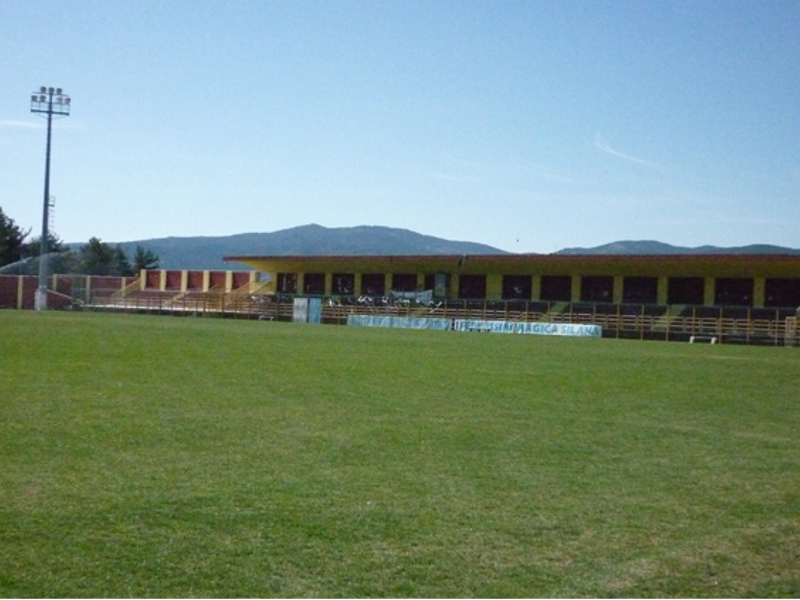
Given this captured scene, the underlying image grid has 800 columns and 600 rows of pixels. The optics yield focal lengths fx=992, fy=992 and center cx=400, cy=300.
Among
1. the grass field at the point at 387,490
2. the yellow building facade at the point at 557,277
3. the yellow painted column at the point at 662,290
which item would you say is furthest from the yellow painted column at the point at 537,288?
the grass field at the point at 387,490

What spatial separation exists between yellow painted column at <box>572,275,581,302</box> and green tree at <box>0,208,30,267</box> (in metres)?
71.5

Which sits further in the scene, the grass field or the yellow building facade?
the yellow building facade

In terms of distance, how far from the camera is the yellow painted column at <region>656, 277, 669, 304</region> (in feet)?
180

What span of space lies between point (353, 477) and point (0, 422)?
4458 mm

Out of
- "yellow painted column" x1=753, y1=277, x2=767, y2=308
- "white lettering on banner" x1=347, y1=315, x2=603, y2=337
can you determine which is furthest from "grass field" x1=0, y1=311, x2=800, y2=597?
"yellow painted column" x1=753, y1=277, x2=767, y2=308

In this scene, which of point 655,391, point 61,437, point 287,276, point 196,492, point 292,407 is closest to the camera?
point 196,492

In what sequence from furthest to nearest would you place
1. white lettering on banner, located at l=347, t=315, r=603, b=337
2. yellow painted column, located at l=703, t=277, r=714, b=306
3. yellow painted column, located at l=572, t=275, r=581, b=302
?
1. yellow painted column, located at l=572, t=275, r=581, b=302
2. yellow painted column, located at l=703, t=277, r=714, b=306
3. white lettering on banner, located at l=347, t=315, r=603, b=337

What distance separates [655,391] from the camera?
1681cm

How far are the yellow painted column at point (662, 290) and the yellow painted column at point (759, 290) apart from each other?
4794 mm

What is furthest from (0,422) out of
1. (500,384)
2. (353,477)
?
(500,384)

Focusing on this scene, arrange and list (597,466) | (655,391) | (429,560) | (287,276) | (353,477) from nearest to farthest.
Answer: (429,560), (353,477), (597,466), (655,391), (287,276)

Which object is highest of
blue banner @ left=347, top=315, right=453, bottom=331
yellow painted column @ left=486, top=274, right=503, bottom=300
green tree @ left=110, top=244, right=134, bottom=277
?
green tree @ left=110, top=244, right=134, bottom=277

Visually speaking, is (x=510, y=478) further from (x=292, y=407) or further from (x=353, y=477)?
(x=292, y=407)

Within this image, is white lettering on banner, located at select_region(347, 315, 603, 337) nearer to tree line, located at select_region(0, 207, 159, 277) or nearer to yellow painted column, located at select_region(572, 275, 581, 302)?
yellow painted column, located at select_region(572, 275, 581, 302)
